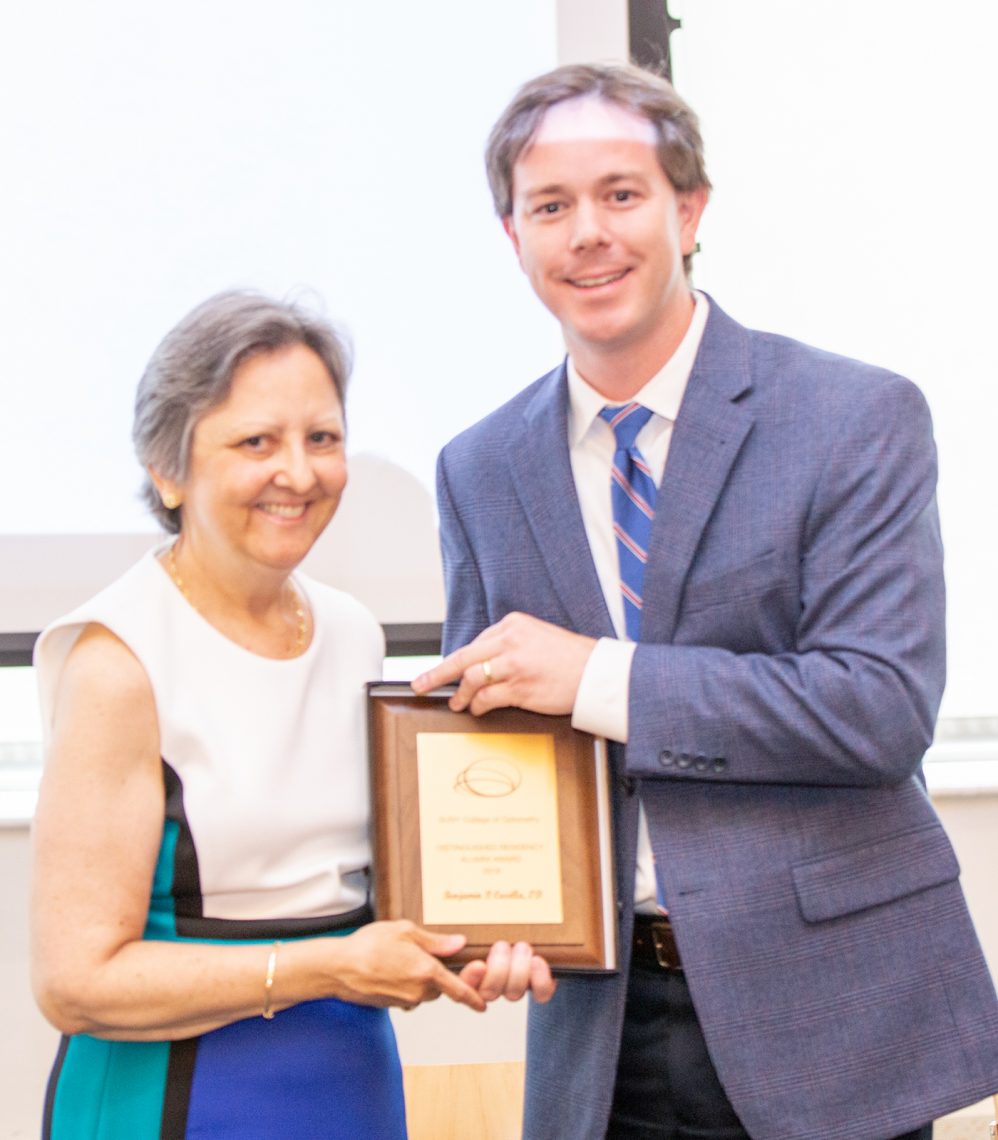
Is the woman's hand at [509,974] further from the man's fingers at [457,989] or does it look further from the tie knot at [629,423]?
the tie knot at [629,423]

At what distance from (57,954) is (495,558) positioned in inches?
31.3

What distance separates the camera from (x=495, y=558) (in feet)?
6.41

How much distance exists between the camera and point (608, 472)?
1.94 metres

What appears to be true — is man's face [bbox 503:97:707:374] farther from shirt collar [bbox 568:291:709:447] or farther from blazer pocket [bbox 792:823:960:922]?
blazer pocket [bbox 792:823:960:922]

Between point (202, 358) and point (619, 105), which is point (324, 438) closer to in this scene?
point (202, 358)

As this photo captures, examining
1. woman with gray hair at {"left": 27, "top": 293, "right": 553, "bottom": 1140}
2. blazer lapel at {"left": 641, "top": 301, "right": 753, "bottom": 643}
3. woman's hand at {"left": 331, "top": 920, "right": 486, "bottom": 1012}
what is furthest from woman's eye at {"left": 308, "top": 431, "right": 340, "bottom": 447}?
woman's hand at {"left": 331, "top": 920, "right": 486, "bottom": 1012}

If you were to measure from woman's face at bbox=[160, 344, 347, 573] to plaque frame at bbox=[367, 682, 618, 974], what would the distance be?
235 millimetres

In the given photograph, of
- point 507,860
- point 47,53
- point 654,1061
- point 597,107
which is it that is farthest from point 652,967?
point 47,53

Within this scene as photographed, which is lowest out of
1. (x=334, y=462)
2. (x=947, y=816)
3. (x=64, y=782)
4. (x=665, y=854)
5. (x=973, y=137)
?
(x=947, y=816)

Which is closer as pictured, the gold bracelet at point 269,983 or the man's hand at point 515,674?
the gold bracelet at point 269,983

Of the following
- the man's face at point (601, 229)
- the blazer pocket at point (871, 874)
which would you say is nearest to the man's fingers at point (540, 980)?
the blazer pocket at point (871, 874)

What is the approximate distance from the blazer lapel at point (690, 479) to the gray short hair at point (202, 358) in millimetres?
484

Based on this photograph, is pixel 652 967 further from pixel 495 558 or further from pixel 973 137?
pixel 973 137

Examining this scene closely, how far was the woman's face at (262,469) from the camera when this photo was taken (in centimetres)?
170
